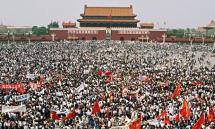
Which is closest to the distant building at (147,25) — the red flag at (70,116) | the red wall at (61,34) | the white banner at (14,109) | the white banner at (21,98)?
the red wall at (61,34)

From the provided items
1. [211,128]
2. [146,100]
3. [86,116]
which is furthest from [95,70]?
[211,128]

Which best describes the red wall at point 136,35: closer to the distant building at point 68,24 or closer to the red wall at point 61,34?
the distant building at point 68,24

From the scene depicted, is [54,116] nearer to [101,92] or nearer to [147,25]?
[101,92]

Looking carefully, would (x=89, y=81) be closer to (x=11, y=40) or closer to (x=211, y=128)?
(x=211, y=128)

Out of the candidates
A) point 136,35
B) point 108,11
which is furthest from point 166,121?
point 108,11

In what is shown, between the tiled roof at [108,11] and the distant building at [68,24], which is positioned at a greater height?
the tiled roof at [108,11]
